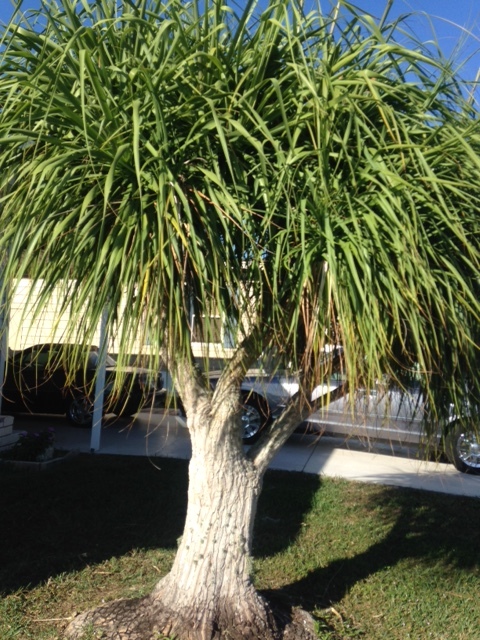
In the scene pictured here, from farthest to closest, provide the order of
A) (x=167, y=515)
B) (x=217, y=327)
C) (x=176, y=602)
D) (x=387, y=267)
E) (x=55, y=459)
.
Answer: (x=55, y=459), (x=167, y=515), (x=176, y=602), (x=217, y=327), (x=387, y=267)

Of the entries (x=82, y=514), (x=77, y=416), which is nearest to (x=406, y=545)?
(x=82, y=514)

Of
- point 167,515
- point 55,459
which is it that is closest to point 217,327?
point 167,515

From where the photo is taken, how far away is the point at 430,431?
167 inches

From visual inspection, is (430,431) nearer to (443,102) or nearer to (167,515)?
(443,102)

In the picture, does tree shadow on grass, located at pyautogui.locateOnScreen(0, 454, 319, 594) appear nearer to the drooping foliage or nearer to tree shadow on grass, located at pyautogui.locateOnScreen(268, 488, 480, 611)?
tree shadow on grass, located at pyautogui.locateOnScreen(268, 488, 480, 611)

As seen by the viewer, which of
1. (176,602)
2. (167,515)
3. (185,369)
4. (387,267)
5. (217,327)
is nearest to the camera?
(387,267)

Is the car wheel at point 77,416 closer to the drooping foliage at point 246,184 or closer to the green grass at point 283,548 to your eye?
the green grass at point 283,548

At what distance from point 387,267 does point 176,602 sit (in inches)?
94.5

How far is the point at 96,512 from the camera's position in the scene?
7.09 metres

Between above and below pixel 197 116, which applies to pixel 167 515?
below

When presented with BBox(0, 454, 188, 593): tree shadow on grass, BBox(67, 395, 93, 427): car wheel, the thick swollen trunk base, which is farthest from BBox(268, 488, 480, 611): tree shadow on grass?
BBox(67, 395, 93, 427): car wheel

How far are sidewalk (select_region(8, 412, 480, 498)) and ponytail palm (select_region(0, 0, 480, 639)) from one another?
18.3 feet

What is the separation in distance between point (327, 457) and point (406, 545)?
3651mm

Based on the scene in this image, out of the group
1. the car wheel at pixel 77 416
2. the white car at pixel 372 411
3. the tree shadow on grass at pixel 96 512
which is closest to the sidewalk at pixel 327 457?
the car wheel at pixel 77 416
